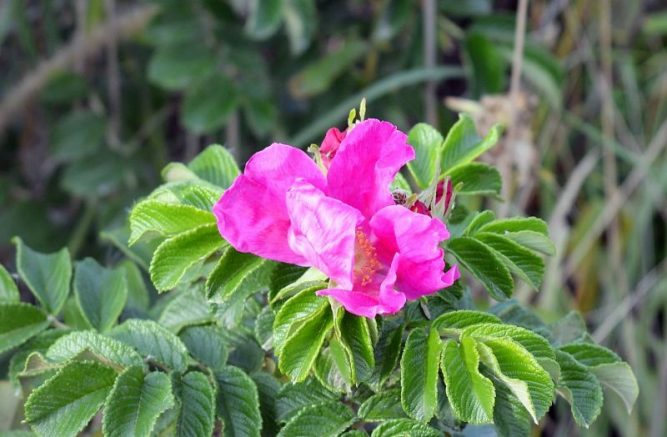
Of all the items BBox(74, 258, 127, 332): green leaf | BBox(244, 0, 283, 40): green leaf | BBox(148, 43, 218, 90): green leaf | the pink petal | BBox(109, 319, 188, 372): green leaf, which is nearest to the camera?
the pink petal

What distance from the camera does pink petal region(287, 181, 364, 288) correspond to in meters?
0.52

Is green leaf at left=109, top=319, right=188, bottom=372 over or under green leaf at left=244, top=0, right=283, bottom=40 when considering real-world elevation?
under

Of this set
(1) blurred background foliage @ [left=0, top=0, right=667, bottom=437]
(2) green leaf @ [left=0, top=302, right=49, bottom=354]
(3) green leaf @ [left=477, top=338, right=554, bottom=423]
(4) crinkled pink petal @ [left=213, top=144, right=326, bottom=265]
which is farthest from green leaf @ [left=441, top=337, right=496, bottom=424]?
(1) blurred background foliage @ [left=0, top=0, right=667, bottom=437]

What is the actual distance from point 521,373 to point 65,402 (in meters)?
0.28

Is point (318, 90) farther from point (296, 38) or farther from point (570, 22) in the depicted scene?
point (570, 22)

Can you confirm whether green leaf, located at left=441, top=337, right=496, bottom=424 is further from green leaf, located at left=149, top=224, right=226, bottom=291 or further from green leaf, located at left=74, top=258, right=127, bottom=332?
green leaf, located at left=74, top=258, right=127, bottom=332

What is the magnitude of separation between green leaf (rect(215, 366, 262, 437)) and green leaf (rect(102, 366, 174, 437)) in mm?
47

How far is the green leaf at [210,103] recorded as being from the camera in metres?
1.59

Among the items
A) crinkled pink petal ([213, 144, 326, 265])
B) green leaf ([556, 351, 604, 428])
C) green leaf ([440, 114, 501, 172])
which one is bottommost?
green leaf ([556, 351, 604, 428])

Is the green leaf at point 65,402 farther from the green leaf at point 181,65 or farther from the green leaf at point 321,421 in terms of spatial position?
the green leaf at point 181,65

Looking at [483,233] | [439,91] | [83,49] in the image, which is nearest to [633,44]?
[439,91]

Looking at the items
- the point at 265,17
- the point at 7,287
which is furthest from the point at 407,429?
the point at 265,17

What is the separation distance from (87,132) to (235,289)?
125 centimetres

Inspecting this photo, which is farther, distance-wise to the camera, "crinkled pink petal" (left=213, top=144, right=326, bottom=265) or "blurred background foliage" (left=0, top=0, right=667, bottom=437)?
"blurred background foliage" (left=0, top=0, right=667, bottom=437)
